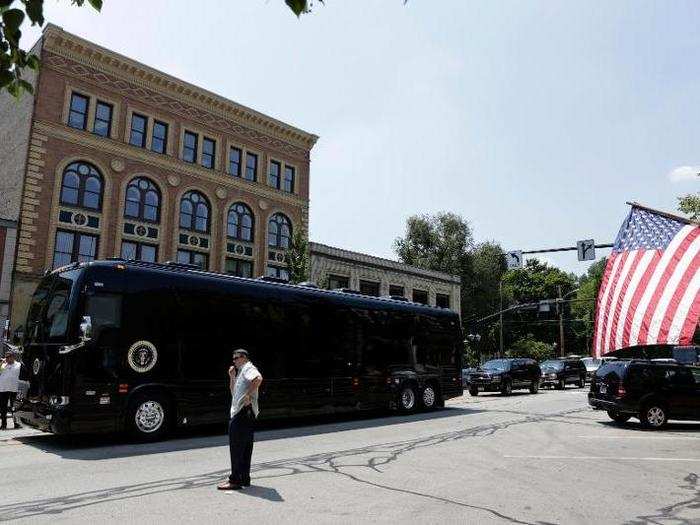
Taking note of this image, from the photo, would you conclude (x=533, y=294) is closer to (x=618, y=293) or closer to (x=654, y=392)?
(x=654, y=392)

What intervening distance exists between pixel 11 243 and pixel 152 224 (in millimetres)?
6804

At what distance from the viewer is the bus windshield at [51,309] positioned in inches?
424

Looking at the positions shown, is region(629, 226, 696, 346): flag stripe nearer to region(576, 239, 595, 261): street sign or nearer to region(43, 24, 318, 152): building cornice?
region(576, 239, 595, 261): street sign

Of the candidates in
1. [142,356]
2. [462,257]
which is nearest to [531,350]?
[462,257]

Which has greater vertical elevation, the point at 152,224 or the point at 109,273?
the point at 152,224

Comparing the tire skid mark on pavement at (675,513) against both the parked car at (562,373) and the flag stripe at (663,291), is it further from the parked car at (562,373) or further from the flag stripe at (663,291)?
the parked car at (562,373)

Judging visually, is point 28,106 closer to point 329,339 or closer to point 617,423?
point 329,339

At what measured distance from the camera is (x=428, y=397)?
17969 millimetres

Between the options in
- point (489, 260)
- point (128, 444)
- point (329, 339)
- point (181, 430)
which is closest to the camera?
point (128, 444)

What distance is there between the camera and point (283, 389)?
13641 mm

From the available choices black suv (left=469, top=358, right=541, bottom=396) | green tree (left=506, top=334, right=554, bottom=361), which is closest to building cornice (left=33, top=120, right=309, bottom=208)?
black suv (left=469, top=358, right=541, bottom=396)

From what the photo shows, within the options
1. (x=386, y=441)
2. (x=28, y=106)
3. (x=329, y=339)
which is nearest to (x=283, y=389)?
(x=329, y=339)

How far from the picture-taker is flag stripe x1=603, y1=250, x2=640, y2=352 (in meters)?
13.0

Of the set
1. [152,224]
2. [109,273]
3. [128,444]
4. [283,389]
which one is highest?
[152,224]
